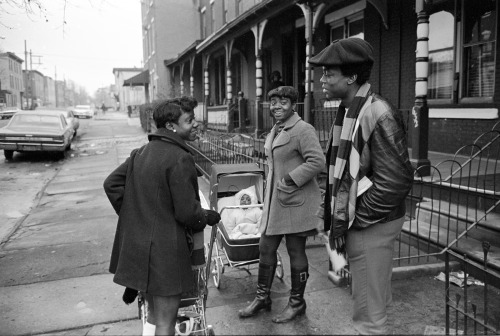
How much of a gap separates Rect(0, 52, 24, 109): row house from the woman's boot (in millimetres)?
72026

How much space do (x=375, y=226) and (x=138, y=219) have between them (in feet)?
4.65

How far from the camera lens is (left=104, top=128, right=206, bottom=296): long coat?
272 cm

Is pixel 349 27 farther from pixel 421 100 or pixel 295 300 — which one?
pixel 295 300

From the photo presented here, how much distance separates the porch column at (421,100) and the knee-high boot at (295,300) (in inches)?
151

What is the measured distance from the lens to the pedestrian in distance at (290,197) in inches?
145

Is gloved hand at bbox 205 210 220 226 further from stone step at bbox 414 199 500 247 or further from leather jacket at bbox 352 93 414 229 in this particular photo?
stone step at bbox 414 199 500 247

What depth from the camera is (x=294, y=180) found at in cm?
361

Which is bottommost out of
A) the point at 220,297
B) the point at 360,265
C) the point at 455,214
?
the point at 220,297

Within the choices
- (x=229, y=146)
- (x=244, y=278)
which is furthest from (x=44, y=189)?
(x=244, y=278)

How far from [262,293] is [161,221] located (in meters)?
1.54

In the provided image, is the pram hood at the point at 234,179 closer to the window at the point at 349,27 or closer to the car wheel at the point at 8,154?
the window at the point at 349,27

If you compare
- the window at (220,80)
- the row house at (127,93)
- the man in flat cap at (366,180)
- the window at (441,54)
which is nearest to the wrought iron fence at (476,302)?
the man in flat cap at (366,180)

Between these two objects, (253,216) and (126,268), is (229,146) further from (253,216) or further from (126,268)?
(126,268)

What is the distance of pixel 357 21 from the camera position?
11.5 m
